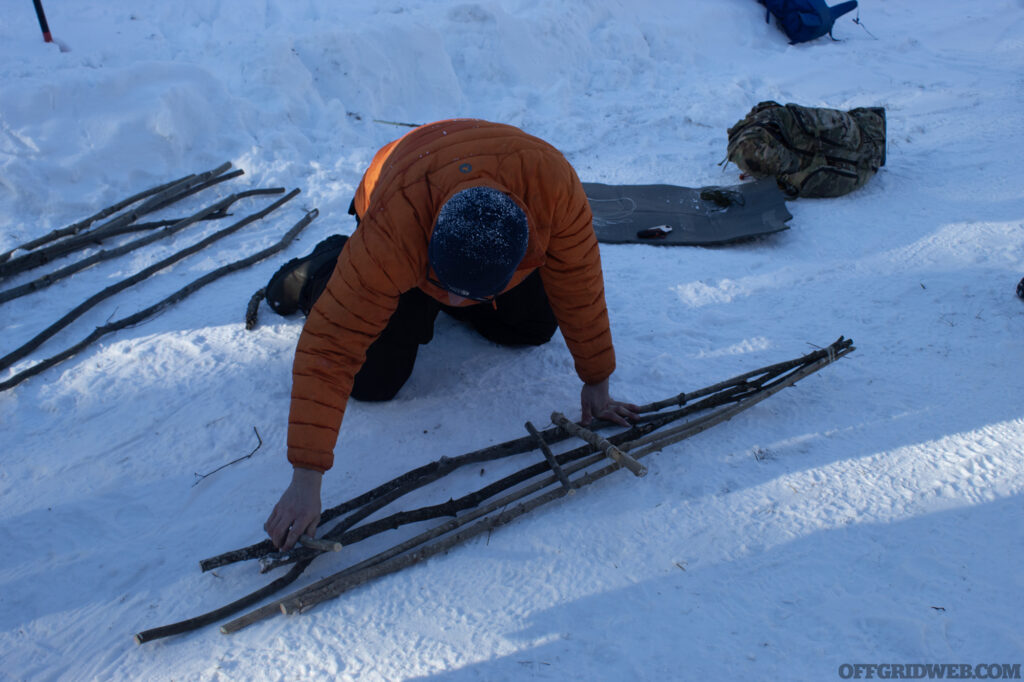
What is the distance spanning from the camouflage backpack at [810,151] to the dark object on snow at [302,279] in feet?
10.8

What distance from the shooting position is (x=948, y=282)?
11.6 feet

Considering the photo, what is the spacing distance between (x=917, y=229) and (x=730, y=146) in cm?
153

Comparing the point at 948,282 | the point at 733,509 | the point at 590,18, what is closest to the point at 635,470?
the point at 733,509

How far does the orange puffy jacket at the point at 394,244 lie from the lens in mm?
1854

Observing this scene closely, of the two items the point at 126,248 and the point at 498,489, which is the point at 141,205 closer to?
the point at 126,248

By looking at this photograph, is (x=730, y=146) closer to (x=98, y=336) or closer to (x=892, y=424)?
(x=892, y=424)

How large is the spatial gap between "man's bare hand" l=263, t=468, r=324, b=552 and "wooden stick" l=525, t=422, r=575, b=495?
2.68 feet

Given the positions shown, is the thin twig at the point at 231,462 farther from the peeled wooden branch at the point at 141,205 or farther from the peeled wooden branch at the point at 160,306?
the peeled wooden branch at the point at 141,205

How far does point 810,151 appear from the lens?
480cm

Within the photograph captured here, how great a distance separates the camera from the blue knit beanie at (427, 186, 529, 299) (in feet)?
5.37

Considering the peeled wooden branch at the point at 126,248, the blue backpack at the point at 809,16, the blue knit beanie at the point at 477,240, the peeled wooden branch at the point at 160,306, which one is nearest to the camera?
the blue knit beanie at the point at 477,240

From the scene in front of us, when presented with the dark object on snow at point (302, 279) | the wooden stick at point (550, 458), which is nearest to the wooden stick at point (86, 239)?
the dark object on snow at point (302, 279)

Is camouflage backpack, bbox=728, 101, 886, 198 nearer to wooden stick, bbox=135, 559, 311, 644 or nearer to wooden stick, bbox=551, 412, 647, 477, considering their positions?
wooden stick, bbox=551, 412, 647, 477

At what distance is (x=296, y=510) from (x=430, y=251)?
3.02ft
